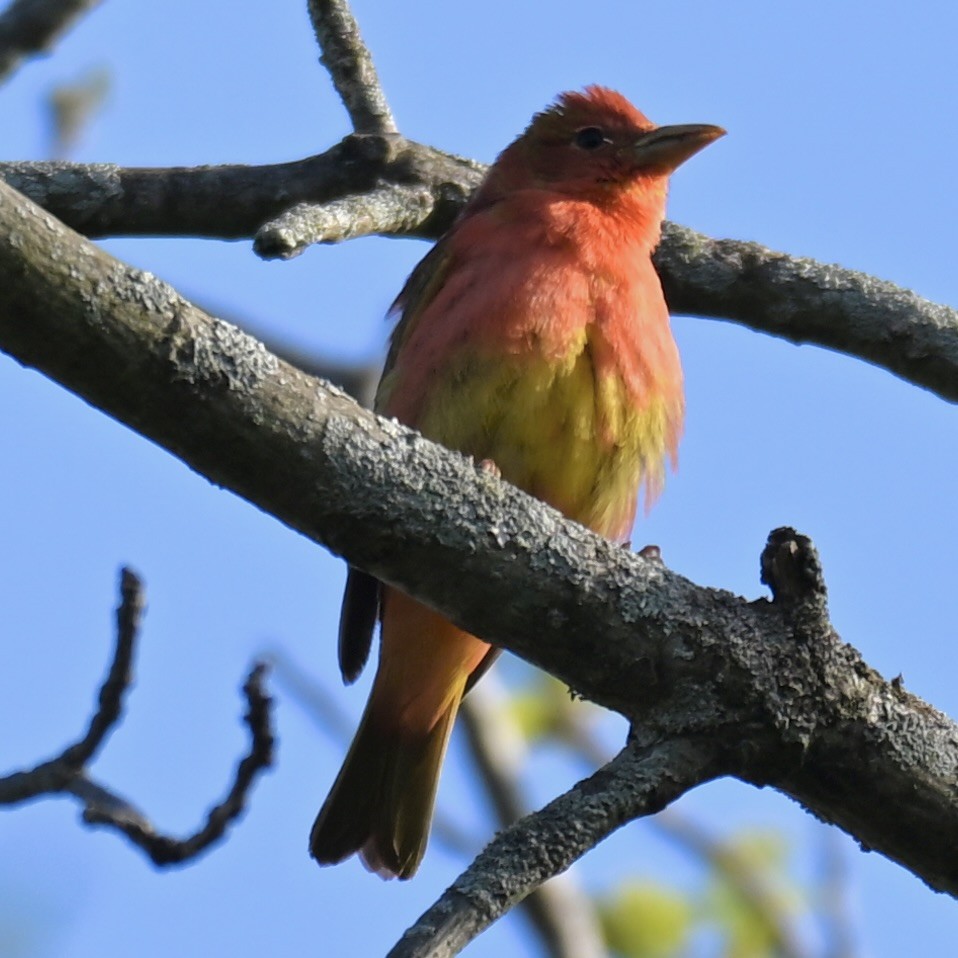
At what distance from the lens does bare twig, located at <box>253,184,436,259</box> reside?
327 centimetres

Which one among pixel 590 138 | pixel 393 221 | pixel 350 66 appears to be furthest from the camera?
pixel 590 138

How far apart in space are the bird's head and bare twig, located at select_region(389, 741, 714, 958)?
2770mm

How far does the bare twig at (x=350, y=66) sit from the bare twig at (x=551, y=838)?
87.5 inches

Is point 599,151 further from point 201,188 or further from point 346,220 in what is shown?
point 346,220

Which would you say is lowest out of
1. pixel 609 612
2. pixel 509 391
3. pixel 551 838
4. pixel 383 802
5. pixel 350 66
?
pixel 551 838

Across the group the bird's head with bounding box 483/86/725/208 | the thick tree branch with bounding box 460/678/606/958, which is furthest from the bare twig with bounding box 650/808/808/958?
the bird's head with bounding box 483/86/725/208

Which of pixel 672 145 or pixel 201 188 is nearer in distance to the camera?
pixel 201 188

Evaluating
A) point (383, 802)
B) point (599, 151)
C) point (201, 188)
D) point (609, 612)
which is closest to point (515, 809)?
point (383, 802)

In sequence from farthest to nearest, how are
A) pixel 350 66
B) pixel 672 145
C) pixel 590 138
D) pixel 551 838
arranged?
pixel 590 138 → pixel 672 145 → pixel 350 66 → pixel 551 838

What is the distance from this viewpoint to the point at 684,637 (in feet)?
10.5

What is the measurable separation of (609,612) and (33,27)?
262cm

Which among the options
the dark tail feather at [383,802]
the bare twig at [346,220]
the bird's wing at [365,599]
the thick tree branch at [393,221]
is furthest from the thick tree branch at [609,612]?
the dark tail feather at [383,802]

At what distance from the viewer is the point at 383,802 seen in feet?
16.8

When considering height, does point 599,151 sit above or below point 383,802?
above
